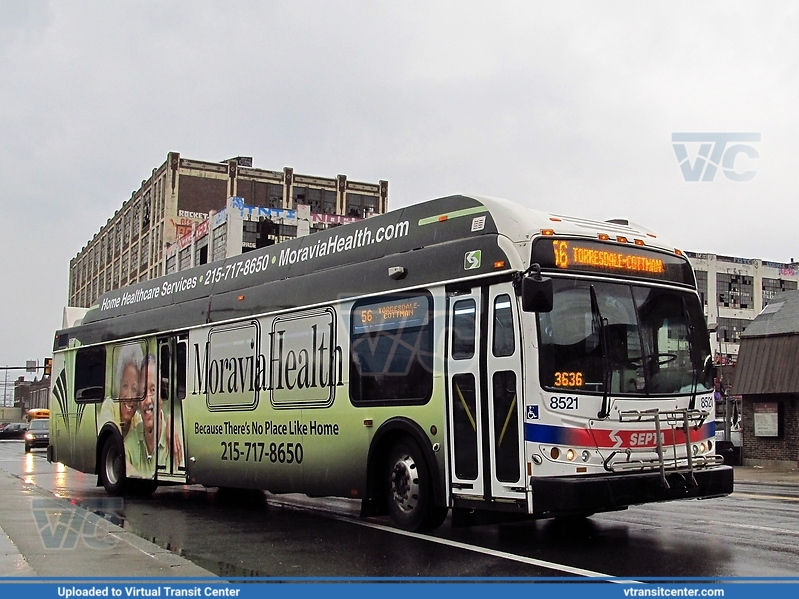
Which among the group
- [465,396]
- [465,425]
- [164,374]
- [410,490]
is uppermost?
[164,374]

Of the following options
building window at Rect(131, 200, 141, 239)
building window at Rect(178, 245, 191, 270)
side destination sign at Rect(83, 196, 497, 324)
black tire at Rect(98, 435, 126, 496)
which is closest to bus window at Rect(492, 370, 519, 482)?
side destination sign at Rect(83, 196, 497, 324)

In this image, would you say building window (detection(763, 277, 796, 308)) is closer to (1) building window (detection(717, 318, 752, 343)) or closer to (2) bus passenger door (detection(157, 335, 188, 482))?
(1) building window (detection(717, 318, 752, 343))

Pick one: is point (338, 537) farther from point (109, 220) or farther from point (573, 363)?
point (109, 220)

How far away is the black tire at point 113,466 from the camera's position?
16.2 m

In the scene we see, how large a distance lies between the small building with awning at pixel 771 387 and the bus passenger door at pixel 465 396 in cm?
1939

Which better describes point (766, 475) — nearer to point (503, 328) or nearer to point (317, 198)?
point (503, 328)

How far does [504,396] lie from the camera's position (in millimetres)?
8953

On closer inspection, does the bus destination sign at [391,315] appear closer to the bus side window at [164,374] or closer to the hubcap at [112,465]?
the bus side window at [164,374]

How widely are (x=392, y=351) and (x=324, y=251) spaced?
2428 mm

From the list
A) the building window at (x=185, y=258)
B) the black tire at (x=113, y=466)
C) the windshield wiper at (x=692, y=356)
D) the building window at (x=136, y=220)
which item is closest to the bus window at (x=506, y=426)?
the windshield wiper at (x=692, y=356)

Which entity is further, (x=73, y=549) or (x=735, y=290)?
(x=735, y=290)

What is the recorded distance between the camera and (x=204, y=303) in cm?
1454

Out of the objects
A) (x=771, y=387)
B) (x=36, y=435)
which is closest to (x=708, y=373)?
(x=771, y=387)
